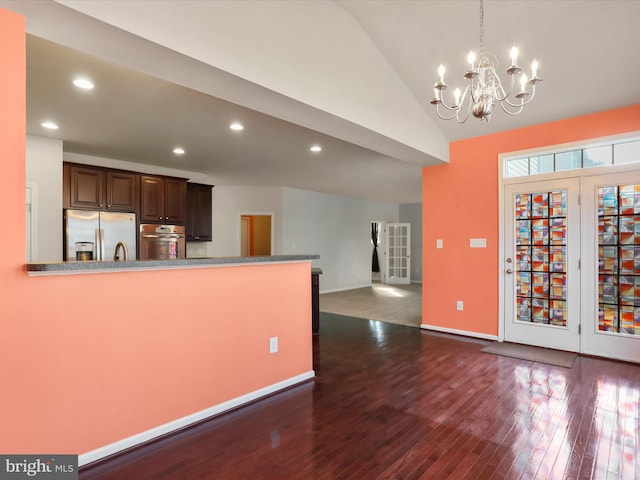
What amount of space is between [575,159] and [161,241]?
19.2 ft

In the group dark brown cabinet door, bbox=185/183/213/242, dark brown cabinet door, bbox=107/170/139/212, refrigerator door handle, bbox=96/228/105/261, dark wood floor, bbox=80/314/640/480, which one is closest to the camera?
dark wood floor, bbox=80/314/640/480

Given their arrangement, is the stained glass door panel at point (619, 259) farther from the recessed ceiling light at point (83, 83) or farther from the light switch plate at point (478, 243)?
the recessed ceiling light at point (83, 83)

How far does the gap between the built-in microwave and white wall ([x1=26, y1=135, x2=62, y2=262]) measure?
1.10 m

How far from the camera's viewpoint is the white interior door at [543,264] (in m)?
3.94

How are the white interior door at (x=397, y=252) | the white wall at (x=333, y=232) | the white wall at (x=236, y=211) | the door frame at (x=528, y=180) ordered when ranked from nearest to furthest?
the door frame at (x=528, y=180), the white wall at (x=236, y=211), the white wall at (x=333, y=232), the white interior door at (x=397, y=252)

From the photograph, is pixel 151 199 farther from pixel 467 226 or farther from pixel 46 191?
pixel 467 226

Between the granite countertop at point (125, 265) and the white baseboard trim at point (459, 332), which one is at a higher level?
the granite countertop at point (125, 265)

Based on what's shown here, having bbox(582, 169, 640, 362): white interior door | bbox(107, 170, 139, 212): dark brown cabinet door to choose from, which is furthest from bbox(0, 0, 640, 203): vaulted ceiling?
bbox(582, 169, 640, 362): white interior door

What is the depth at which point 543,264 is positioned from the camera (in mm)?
4152

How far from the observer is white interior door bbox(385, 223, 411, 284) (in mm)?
10711

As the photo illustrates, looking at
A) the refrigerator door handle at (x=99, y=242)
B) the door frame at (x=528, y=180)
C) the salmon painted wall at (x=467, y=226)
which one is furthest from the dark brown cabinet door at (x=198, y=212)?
the door frame at (x=528, y=180)

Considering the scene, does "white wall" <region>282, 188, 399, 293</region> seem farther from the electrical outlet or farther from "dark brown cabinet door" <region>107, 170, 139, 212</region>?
the electrical outlet

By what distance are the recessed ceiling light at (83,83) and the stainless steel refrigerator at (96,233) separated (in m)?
2.35

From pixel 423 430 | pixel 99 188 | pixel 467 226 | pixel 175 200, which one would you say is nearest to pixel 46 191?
pixel 99 188
